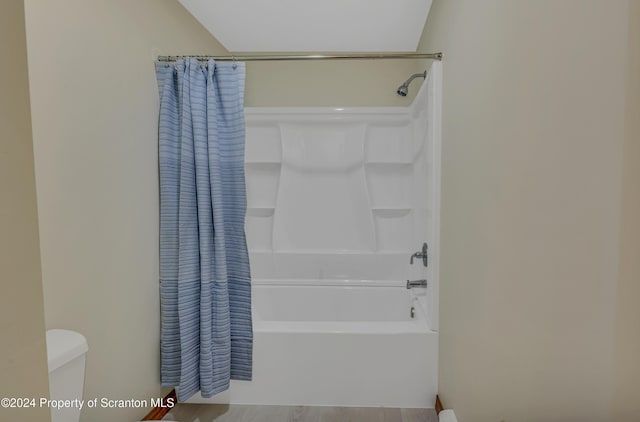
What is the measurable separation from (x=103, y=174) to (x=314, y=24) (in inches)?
69.8

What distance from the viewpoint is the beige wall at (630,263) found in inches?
23.0

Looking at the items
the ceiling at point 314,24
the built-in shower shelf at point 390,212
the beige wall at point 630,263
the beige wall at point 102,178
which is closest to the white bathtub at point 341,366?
the beige wall at point 102,178

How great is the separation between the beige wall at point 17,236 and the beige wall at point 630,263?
100 centimetres

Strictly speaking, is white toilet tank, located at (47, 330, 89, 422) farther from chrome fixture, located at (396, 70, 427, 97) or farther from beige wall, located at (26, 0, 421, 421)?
chrome fixture, located at (396, 70, 427, 97)

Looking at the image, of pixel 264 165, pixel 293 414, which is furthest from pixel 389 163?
pixel 293 414

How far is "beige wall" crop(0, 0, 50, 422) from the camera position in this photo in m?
0.53

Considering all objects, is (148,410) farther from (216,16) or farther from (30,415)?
(216,16)

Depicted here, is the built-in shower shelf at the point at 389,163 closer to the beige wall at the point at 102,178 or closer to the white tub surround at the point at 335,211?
the white tub surround at the point at 335,211

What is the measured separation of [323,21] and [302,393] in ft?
7.93

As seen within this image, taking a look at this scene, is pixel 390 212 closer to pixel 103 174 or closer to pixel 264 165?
pixel 264 165

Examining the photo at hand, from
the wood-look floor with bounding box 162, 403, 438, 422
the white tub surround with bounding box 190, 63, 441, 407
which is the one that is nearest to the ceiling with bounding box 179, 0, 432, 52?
the white tub surround with bounding box 190, 63, 441, 407

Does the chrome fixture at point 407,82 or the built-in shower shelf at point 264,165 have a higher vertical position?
the chrome fixture at point 407,82

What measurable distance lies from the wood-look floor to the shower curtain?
165 mm

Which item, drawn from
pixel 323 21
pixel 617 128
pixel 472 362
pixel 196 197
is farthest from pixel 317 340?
pixel 323 21
